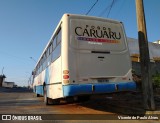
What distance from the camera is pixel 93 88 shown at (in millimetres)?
9539

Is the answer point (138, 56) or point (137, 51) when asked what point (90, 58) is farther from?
point (137, 51)

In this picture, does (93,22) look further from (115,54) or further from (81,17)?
(115,54)

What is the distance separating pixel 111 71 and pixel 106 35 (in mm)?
1425

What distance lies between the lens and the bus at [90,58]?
31.1ft

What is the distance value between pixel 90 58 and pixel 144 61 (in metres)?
2.33

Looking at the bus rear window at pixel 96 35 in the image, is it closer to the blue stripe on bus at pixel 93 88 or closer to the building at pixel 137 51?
the blue stripe on bus at pixel 93 88

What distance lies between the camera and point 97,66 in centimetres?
994

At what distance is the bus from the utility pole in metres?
0.60

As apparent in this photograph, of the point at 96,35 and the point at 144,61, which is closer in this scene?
the point at 96,35

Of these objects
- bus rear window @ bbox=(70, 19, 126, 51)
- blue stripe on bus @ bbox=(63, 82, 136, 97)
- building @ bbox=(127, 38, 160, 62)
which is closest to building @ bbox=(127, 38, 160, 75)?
building @ bbox=(127, 38, 160, 62)

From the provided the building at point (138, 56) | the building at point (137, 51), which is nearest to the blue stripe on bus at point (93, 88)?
the building at point (138, 56)

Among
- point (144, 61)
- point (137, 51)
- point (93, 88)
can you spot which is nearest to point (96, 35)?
point (93, 88)

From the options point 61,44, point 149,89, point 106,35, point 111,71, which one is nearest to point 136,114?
point 149,89

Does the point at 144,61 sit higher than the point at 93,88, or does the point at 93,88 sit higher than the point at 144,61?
the point at 144,61
